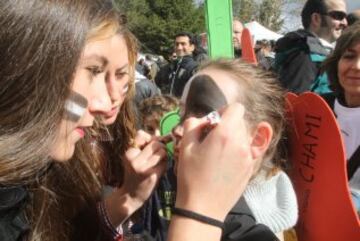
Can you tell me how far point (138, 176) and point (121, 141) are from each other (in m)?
0.59

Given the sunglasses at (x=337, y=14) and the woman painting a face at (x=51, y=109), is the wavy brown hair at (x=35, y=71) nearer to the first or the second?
the woman painting a face at (x=51, y=109)

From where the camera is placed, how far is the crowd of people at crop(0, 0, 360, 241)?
67cm

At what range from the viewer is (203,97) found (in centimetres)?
104

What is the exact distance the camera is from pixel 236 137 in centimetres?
66

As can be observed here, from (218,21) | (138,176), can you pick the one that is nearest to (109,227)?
(138,176)

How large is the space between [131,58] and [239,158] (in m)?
0.75

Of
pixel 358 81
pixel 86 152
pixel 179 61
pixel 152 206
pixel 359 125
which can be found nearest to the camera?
pixel 86 152

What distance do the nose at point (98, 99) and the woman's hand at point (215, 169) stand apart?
294mm

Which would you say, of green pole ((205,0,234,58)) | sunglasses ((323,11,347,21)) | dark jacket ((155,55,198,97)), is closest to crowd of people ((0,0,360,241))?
green pole ((205,0,234,58))

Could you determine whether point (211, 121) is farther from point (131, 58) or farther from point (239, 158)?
point (131, 58)

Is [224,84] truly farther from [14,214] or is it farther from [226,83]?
[14,214]

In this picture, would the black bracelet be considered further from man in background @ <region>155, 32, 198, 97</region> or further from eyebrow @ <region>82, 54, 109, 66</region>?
man in background @ <region>155, 32, 198, 97</region>

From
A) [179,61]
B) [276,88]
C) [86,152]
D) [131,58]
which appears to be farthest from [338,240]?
[179,61]

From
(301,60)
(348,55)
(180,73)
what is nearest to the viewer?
(348,55)
